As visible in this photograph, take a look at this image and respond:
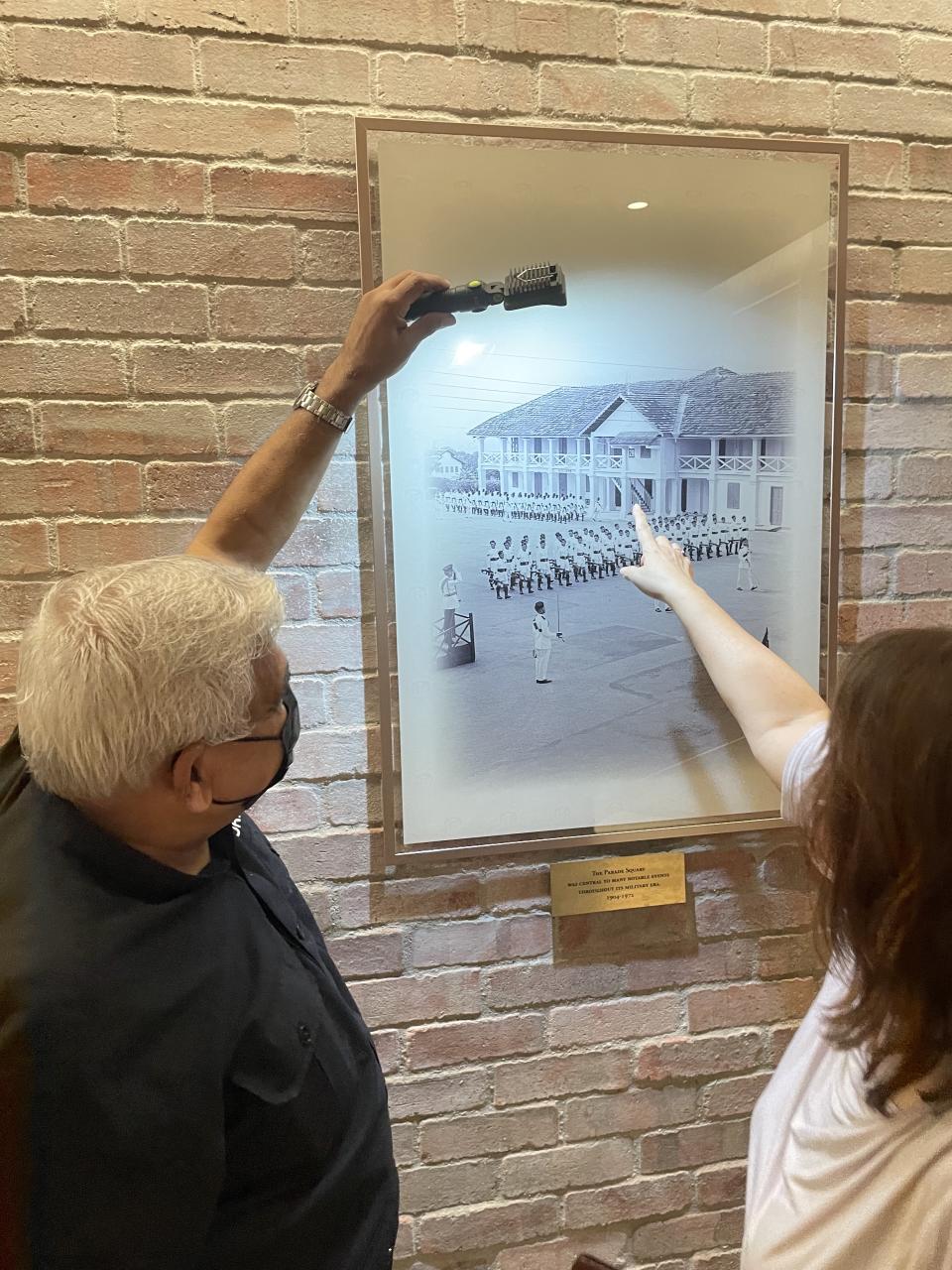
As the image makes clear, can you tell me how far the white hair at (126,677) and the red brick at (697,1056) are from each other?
39.2 inches

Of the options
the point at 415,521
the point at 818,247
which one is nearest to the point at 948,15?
the point at 818,247

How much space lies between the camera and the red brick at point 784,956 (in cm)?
144

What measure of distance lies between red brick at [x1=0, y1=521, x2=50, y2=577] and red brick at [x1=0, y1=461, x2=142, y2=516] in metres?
0.02

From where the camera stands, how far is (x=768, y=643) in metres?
1.34

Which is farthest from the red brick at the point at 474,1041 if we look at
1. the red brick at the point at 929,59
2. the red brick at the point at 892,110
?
the red brick at the point at 929,59

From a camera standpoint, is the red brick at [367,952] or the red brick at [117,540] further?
the red brick at [367,952]

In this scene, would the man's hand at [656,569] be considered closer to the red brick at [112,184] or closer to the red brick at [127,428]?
the red brick at [127,428]

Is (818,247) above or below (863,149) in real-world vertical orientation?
below

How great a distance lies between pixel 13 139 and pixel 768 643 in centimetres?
124

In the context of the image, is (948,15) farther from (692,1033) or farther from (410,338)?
(692,1033)

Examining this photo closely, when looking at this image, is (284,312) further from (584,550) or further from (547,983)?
(547,983)

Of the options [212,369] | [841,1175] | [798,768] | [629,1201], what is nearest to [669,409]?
[798,768]

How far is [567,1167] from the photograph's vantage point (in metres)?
1.41

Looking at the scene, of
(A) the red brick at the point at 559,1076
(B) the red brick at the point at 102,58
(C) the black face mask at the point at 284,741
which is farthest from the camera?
(A) the red brick at the point at 559,1076
